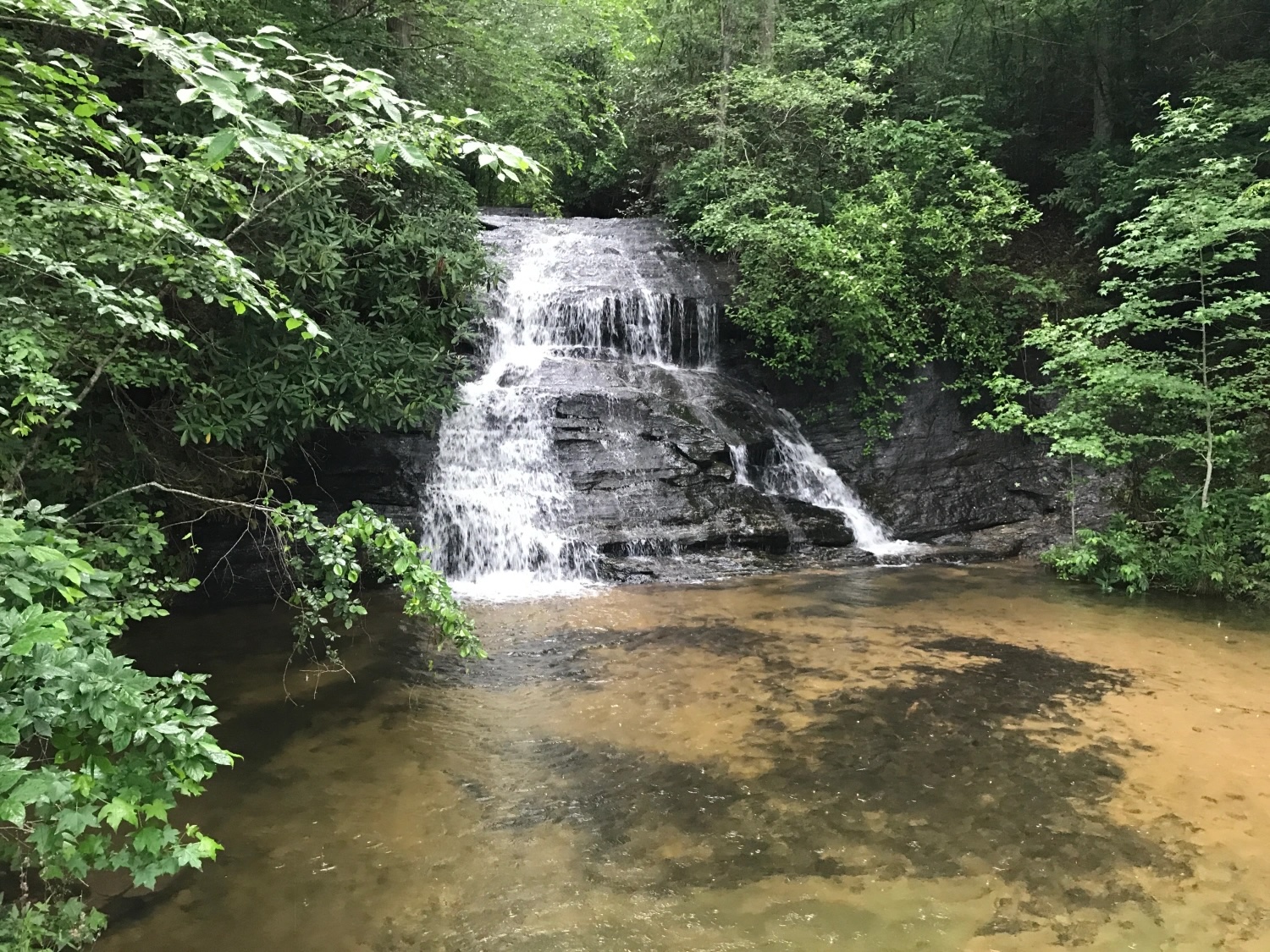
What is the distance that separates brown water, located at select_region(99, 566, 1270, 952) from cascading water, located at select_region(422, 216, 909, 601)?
273 cm

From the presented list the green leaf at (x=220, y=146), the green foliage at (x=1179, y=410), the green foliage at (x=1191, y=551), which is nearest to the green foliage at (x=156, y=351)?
the green leaf at (x=220, y=146)

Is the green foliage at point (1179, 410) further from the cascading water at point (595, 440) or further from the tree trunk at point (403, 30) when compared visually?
the tree trunk at point (403, 30)

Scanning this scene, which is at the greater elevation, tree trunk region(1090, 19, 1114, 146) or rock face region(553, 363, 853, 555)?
tree trunk region(1090, 19, 1114, 146)

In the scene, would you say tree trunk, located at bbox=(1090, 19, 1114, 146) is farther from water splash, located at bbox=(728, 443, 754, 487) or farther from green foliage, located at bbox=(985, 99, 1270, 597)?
water splash, located at bbox=(728, 443, 754, 487)

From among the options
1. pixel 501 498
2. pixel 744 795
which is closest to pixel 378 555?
pixel 744 795

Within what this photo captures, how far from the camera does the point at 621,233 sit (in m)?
16.5

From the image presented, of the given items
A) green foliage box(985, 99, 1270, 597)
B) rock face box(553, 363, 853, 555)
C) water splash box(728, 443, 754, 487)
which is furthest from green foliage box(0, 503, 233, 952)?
water splash box(728, 443, 754, 487)

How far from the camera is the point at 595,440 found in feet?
36.2

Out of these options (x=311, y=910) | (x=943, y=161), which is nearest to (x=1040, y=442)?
(x=943, y=161)

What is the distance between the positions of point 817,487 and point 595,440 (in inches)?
148

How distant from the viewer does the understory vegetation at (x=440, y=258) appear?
7.45 ft

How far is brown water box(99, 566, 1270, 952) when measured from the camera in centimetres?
315

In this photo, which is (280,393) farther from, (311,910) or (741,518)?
(741,518)

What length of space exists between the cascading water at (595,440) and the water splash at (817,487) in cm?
3
